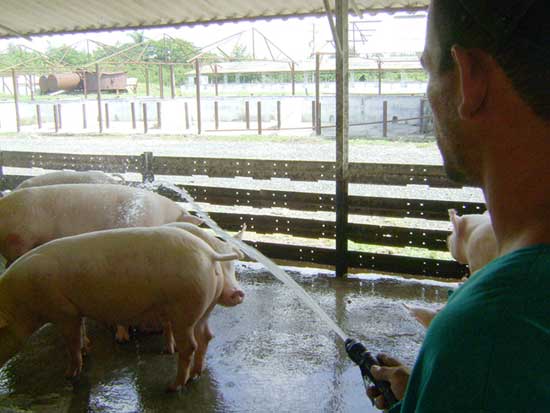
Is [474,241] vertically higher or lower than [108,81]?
lower

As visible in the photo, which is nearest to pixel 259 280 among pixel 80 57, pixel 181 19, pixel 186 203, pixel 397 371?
pixel 186 203

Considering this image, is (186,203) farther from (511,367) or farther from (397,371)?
(511,367)

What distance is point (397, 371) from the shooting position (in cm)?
119

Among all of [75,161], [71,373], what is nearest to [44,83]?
[75,161]

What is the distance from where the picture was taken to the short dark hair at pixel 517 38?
2.26 ft

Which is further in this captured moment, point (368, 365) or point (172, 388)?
point (172, 388)

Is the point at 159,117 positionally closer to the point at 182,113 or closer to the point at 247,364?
the point at 182,113

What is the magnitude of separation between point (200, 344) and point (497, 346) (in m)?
3.49

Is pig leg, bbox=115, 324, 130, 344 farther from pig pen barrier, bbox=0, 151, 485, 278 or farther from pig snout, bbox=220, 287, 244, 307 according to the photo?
pig pen barrier, bbox=0, 151, 485, 278

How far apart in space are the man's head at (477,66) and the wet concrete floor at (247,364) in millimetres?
2941

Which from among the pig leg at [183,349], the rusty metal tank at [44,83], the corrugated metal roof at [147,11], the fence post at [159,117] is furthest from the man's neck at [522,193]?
the rusty metal tank at [44,83]

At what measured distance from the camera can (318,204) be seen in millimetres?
6352

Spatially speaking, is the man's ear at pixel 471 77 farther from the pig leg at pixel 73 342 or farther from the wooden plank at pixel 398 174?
the wooden plank at pixel 398 174

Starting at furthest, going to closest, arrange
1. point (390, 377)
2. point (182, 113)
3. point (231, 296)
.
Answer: point (182, 113) → point (231, 296) → point (390, 377)
